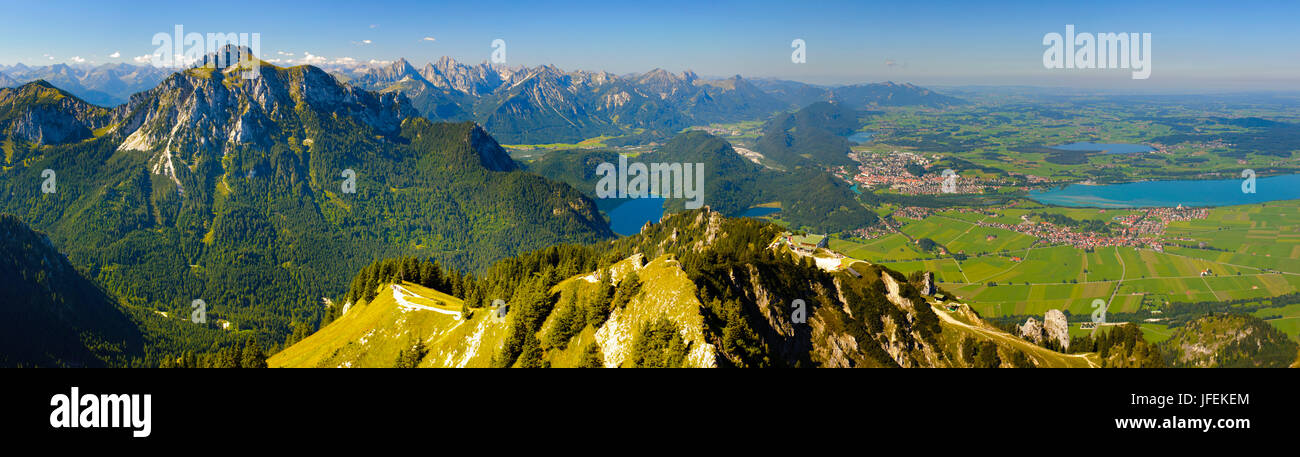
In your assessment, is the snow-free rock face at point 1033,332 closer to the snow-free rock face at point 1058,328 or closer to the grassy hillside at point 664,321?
the snow-free rock face at point 1058,328

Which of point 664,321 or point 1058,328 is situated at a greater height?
point 664,321

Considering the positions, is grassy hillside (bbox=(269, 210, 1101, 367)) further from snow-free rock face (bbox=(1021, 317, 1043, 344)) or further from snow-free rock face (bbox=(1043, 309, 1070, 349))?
snow-free rock face (bbox=(1043, 309, 1070, 349))

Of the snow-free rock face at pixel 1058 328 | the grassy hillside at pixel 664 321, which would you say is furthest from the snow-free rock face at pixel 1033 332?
the grassy hillside at pixel 664 321

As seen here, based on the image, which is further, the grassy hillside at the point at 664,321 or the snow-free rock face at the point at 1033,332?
the snow-free rock face at the point at 1033,332

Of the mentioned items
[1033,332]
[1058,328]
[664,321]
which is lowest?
[1033,332]

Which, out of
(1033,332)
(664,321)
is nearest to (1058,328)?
(1033,332)

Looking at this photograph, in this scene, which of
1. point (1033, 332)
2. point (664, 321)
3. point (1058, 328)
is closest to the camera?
point (664, 321)

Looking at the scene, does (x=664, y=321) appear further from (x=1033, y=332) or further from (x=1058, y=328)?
(x=1058, y=328)

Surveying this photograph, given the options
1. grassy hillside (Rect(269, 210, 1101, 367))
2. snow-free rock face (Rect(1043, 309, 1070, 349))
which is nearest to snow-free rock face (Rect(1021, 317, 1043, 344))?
snow-free rock face (Rect(1043, 309, 1070, 349))

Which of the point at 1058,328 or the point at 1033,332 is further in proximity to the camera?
the point at 1058,328
